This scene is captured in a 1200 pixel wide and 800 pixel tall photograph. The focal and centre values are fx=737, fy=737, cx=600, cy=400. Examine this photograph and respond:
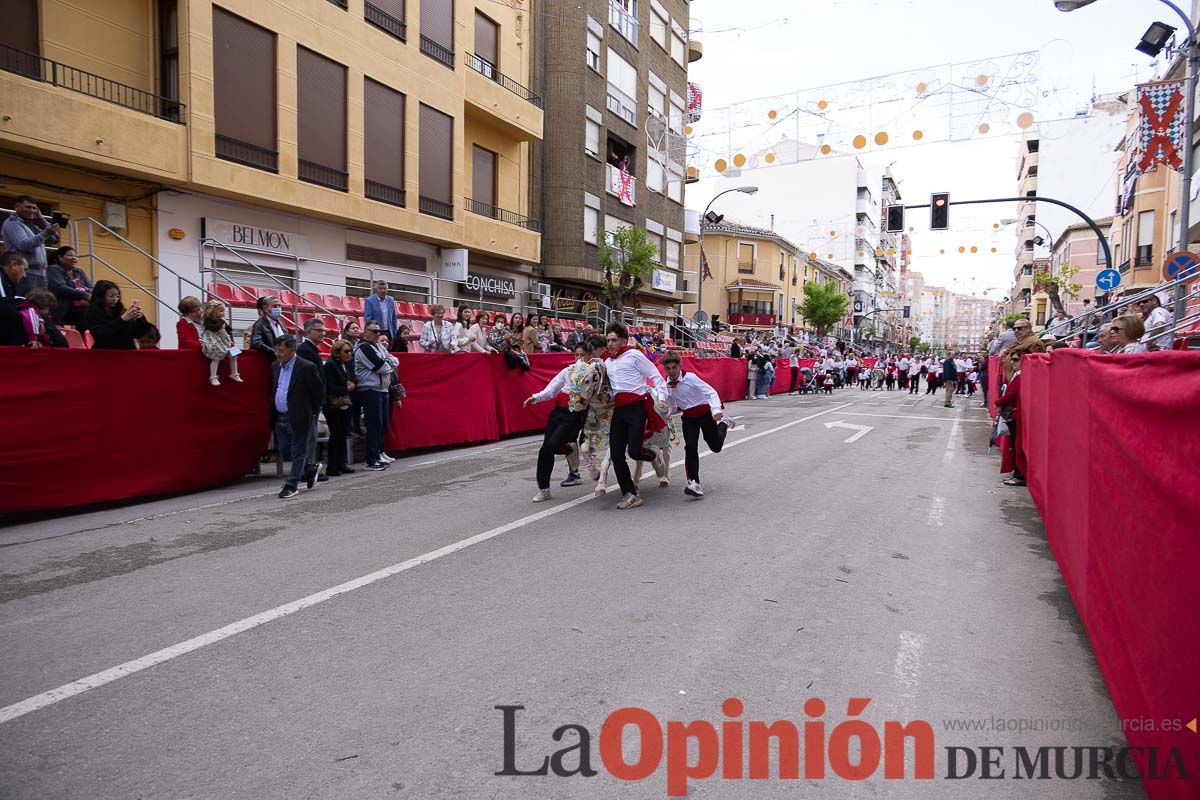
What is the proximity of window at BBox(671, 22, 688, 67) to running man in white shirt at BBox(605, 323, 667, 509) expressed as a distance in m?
34.2

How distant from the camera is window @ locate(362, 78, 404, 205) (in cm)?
1936

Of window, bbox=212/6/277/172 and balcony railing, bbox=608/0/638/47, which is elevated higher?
balcony railing, bbox=608/0/638/47

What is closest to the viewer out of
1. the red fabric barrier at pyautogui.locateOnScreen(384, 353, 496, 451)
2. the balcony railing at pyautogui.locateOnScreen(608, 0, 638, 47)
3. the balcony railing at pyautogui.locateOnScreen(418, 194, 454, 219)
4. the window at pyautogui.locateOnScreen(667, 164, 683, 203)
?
the red fabric barrier at pyautogui.locateOnScreen(384, 353, 496, 451)

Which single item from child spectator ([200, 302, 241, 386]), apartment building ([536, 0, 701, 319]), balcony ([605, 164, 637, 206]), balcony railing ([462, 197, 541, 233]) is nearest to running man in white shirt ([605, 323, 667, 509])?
child spectator ([200, 302, 241, 386])

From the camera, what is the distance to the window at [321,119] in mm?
17453

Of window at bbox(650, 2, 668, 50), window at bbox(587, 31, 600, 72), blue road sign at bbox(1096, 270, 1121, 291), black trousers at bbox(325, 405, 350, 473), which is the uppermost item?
window at bbox(650, 2, 668, 50)

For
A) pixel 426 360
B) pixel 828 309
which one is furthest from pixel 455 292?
pixel 828 309

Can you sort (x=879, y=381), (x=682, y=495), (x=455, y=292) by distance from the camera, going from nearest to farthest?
(x=682, y=495) < (x=455, y=292) < (x=879, y=381)

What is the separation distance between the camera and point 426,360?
1205cm

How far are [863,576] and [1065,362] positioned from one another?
2453 mm

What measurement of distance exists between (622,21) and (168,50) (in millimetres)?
21768

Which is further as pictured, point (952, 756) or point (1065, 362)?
point (1065, 362)

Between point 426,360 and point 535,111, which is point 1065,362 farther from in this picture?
point 535,111

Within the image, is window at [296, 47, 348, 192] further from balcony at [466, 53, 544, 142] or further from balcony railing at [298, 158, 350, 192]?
balcony at [466, 53, 544, 142]
